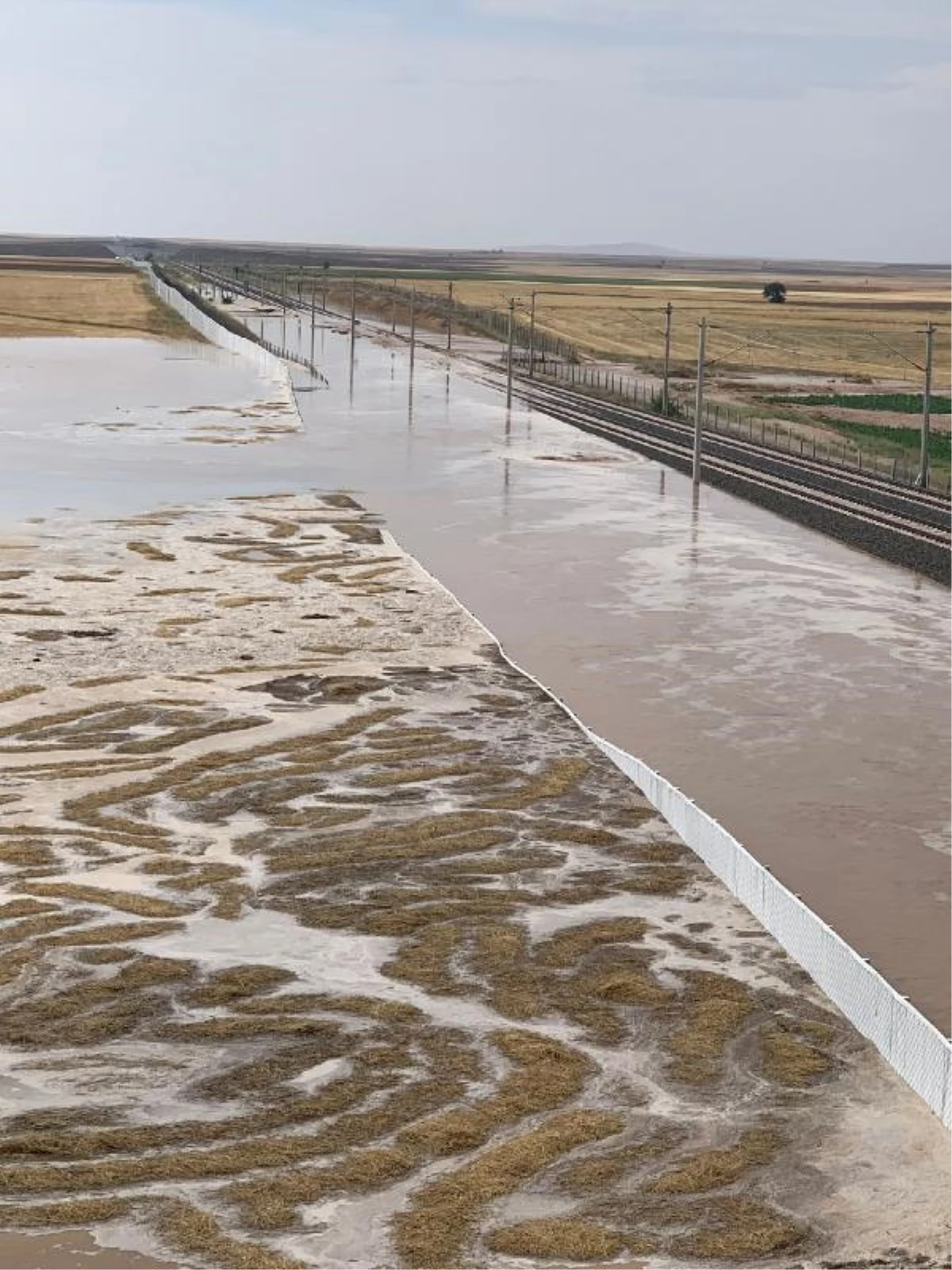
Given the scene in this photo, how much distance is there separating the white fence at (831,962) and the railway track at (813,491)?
33.4 metres

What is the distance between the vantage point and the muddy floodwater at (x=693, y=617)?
37312mm

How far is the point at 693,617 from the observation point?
196 feet

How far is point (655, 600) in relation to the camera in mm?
62844

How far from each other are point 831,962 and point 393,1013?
6.29 metres

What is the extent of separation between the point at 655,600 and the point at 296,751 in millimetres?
23336

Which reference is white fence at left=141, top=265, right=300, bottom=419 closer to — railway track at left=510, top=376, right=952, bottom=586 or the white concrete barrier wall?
railway track at left=510, top=376, right=952, bottom=586

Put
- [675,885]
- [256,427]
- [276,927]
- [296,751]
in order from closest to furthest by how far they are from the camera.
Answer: [276,927] < [675,885] < [296,751] < [256,427]

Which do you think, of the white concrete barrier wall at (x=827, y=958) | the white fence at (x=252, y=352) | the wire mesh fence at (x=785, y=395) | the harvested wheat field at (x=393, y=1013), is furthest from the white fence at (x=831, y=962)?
the white fence at (x=252, y=352)

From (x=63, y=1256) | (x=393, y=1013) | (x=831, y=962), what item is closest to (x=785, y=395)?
(x=831, y=962)

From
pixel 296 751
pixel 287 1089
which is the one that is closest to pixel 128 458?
pixel 296 751

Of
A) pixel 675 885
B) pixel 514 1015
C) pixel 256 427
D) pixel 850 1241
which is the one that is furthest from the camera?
pixel 256 427

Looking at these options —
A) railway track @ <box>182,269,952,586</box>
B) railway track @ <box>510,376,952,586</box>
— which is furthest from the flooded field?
railway track @ <box>510,376,952,586</box>

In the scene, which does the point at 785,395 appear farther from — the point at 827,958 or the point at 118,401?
the point at 827,958

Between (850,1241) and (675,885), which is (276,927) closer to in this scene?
(675,885)
